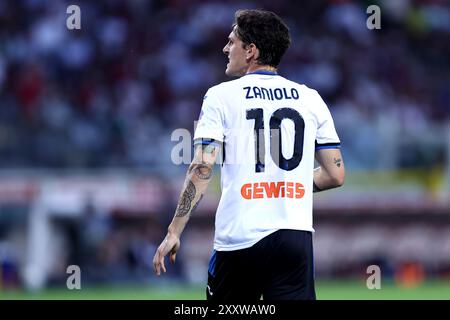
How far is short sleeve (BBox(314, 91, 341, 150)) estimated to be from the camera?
5598 mm

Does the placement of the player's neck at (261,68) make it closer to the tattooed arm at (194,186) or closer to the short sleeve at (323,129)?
the short sleeve at (323,129)

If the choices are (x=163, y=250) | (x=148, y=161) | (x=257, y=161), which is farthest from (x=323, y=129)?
(x=148, y=161)

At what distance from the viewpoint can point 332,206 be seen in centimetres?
1855

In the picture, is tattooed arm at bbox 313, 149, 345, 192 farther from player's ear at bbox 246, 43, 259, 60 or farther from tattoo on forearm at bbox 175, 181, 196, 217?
tattoo on forearm at bbox 175, 181, 196, 217

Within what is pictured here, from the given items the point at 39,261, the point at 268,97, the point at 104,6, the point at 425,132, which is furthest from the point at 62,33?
the point at 268,97

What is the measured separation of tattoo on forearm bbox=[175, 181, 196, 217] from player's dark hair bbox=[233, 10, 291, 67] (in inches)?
29.9

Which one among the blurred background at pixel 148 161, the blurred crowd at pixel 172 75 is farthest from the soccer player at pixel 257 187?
the blurred crowd at pixel 172 75

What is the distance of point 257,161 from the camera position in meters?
5.39

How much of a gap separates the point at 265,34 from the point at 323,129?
1.92ft

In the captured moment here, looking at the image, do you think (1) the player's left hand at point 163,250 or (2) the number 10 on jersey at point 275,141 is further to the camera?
(2) the number 10 on jersey at point 275,141

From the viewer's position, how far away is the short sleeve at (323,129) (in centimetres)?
560

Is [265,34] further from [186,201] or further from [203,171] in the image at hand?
[186,201]

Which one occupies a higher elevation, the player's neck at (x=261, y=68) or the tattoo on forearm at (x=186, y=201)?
the player's neck at (x=261, y=68)

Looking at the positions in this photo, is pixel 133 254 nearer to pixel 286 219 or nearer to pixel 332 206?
pixel 332 206
